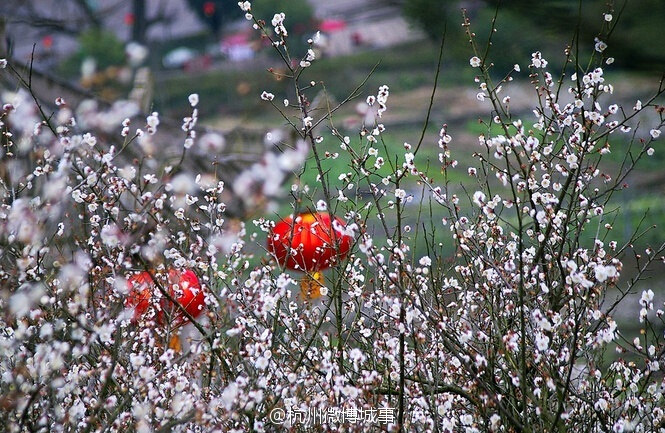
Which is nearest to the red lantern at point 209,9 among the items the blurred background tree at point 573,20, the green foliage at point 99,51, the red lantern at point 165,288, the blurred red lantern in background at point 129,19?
the blurred red lantern in background at point 129,19

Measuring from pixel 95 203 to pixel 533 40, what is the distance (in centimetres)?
159

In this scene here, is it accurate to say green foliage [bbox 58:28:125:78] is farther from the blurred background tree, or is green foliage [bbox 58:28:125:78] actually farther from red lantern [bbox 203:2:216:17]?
the blurred background tree

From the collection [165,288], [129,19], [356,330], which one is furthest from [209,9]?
[356,330]

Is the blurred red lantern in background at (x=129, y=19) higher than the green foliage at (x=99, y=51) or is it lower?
higher

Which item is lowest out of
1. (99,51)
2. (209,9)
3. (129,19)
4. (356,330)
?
(356,330)

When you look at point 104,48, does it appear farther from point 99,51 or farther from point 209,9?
point 209,9

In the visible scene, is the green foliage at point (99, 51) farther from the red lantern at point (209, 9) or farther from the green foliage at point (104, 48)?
the red lantern at point (209, 9)

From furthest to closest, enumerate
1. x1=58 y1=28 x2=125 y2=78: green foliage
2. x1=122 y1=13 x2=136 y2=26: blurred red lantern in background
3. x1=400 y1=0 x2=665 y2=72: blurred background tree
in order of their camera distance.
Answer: x1=122 y1=13 x2=136 y2=26: blurred red lantern in background → x1=58 y1=28 x2=125 y2=78: green foliage → x1=400 y1=0 x2=665 y2=72: blurred background tree

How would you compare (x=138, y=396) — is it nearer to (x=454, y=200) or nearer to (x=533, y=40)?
(x=454, y=200)

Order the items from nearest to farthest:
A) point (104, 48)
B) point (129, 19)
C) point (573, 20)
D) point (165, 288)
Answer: point (573, 20) → point (165, 288) → point (104, 48) → point (129, 19)

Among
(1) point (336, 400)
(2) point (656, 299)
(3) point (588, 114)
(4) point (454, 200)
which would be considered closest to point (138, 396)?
(1) point (336, 400)

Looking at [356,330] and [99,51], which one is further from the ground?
[99,51]

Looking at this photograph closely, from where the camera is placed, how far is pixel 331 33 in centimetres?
1016

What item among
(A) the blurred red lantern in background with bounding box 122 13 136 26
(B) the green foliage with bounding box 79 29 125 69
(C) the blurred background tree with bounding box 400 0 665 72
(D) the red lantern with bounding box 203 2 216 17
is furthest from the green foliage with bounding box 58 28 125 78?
(C) the blurred background tree with bounding box 400 0 665 72
